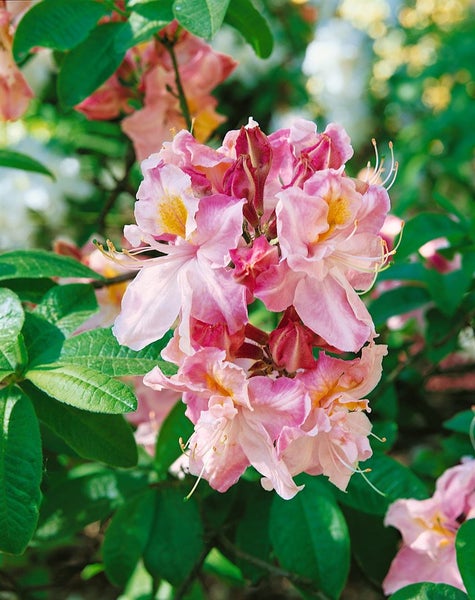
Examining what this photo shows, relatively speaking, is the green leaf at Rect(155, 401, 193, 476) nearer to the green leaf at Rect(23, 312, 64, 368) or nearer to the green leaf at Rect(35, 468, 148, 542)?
the green leaf at Rect(35, 468, 148, 542)

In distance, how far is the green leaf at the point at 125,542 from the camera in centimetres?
100

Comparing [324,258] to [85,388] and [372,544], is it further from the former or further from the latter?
[372,544]

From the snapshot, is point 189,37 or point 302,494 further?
point 189,37

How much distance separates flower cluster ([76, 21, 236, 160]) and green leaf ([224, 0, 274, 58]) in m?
0.13

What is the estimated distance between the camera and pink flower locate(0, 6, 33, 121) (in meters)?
0.99

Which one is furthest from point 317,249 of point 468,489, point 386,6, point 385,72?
point 386,6

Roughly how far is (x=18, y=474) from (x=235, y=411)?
200mm

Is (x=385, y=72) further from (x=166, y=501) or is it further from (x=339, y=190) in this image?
(x=339, y=190)

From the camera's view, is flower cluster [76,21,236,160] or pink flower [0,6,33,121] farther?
flower cluster [76,21,236,160]

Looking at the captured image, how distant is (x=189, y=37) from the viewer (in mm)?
1125

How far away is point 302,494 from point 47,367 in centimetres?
36

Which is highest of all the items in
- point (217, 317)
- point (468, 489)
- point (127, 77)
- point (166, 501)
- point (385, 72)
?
point (217, 317)

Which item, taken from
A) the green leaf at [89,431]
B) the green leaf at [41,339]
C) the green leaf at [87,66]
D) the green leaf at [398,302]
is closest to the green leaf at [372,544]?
the green leaf at [398,302]

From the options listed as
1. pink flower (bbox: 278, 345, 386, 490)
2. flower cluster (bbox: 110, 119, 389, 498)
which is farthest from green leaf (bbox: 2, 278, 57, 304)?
pink flower (bbox: 278, 345, 386, 490)
